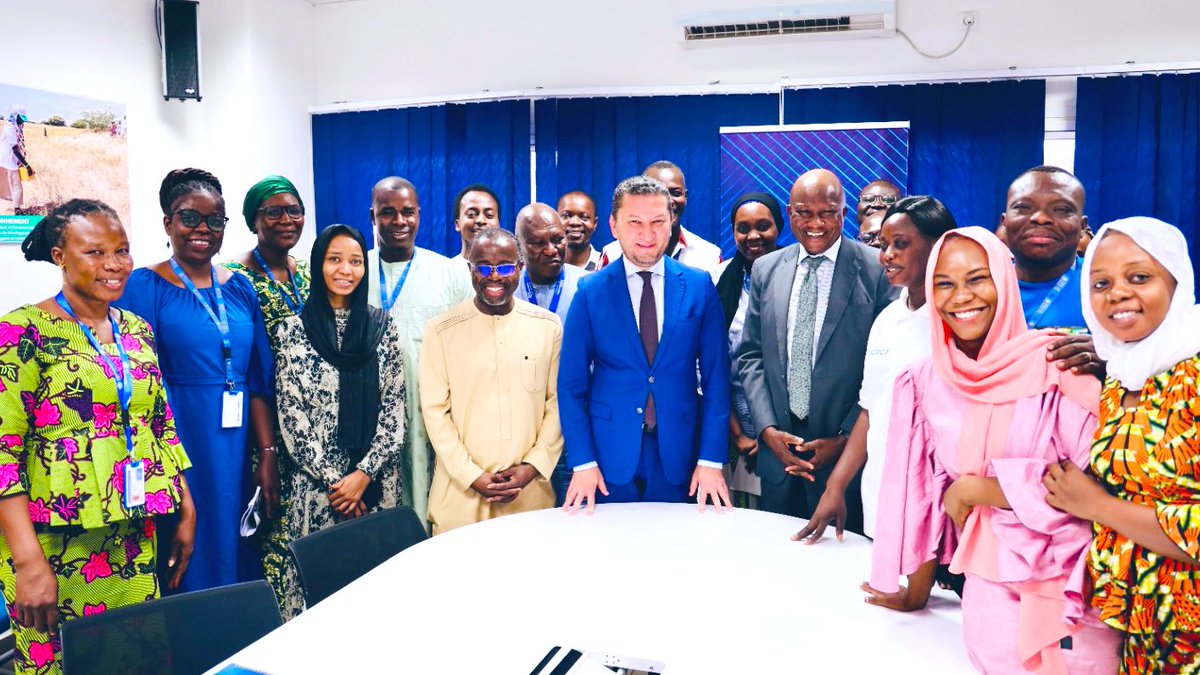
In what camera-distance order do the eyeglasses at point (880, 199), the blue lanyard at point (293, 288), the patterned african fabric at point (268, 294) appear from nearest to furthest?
the patterned african fabric at point (268, 294)
the blue lanyard at point (293, 288)
the eyeglasses at point (880, 199)

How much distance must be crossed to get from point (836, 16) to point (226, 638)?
515 centimetres

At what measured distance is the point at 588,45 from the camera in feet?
20.0

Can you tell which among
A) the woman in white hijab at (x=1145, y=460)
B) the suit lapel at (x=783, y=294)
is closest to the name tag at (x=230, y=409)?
the suit lapel at (x=783, y=294)

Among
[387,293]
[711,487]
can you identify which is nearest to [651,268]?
[711,487]

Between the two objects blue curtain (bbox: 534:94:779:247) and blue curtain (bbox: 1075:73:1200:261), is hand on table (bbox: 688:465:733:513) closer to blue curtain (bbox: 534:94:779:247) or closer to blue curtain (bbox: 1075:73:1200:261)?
blue curtain (bbox: 534:94:779:247)

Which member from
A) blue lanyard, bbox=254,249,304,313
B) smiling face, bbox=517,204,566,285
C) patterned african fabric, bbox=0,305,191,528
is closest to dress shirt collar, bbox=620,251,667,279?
smiling face, bbox=517,204,566,285

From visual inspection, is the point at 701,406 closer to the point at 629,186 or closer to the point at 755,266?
the point at 755,266

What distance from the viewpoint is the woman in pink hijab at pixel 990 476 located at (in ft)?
5.36

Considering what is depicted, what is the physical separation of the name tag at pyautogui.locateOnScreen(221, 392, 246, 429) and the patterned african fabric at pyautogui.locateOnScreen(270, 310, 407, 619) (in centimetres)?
14

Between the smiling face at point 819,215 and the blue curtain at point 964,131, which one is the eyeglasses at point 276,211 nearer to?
the smiling face at point 819,215

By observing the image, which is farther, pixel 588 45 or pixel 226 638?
pixel 588 45

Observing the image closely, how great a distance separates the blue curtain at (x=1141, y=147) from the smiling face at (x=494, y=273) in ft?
14.0

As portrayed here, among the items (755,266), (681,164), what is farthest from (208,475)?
(681,164)

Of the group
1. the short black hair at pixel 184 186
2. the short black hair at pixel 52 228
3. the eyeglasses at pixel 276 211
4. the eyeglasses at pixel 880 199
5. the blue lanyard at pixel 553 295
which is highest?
the eyeglasses at pixel 880 199
